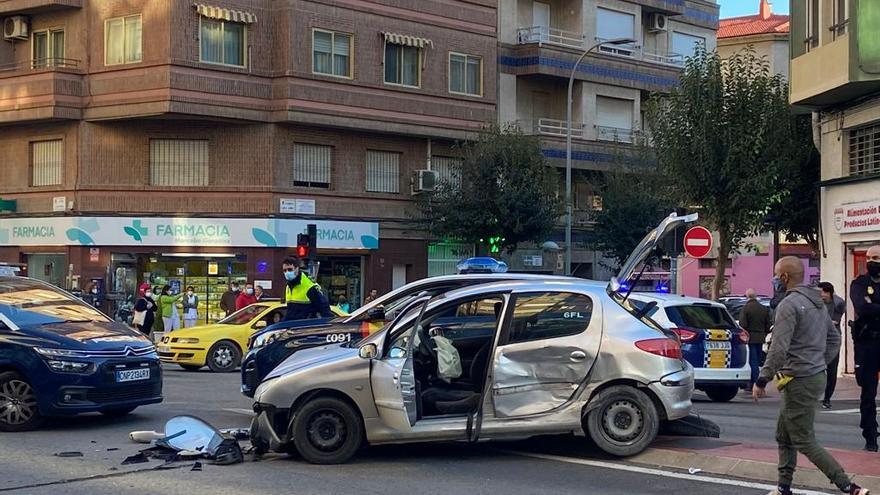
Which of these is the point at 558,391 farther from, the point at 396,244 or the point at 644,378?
the point at 396,244

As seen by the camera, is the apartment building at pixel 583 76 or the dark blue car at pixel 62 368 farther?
the apartment building at pixel 583 76

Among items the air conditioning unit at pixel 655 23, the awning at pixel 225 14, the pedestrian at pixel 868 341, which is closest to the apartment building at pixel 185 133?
the awning at pixel 225 14

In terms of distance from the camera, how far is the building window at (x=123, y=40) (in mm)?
32625

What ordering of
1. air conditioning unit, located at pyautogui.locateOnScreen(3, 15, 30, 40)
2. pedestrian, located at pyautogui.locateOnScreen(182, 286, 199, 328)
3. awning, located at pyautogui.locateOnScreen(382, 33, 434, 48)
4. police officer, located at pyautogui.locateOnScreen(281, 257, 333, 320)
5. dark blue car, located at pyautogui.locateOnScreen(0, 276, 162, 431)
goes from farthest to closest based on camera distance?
awning, located at pyautogui.locateOnScreen(382, 33, 434, 48) → air conditioning unit, located at pyautogui.locateOnScreen(3, 15, 30, 40) → pedestrian, located at pyautogui.locateOnScreen(182, 286, 199, 328) → police officer, located at pyautogui.locateOnScreen(281, 257, 333, 320) → dark blue car, located at pyautogui.locateOnScreen(0, 276, 162, 431)

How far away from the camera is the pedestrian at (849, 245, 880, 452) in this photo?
10.8m

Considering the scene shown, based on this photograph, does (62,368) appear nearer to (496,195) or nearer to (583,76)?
(496,195)

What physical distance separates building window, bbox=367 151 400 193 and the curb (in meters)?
26.5

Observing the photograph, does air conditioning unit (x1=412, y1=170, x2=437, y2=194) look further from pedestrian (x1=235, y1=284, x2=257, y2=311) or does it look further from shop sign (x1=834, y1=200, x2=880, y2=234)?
shop sign (x1=834, y1=200, x2=880, y2=234)

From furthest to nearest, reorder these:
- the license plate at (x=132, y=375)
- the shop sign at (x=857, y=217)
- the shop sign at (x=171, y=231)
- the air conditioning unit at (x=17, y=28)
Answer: the air conditioning unit at (x=17, y=28) < the shop sign at (x=171, y=231) < the shop sign at (x=857, y=217) < the license plate at (x=132, y=375)

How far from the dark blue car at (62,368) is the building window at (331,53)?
71.5ft

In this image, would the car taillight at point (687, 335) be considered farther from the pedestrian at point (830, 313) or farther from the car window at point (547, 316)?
the car window at point (547, 316)

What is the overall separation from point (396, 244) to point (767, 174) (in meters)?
15.7

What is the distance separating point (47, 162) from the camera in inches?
1358

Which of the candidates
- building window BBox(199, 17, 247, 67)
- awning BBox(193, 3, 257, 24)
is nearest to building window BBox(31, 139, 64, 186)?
building window BBox(199, 17, 247, 67)
